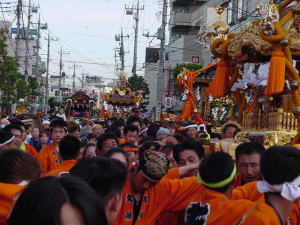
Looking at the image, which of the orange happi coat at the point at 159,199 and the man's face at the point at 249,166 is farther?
the man's face at the point at 249,166

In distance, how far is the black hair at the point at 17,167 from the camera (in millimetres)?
3689

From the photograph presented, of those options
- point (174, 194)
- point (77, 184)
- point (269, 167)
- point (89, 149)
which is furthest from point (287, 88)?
point (77, 184)

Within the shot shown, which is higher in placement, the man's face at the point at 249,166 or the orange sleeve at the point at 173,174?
the man's face at the point at 249,166

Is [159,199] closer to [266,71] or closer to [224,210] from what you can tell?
[224,210]

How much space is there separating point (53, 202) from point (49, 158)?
4.92m

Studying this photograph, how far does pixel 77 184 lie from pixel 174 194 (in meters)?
2.22

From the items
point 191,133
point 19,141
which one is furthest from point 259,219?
point 191,133

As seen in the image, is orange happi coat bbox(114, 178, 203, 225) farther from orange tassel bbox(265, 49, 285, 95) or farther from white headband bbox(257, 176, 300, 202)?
orange tassel bbox(265, 49, 285, 95)

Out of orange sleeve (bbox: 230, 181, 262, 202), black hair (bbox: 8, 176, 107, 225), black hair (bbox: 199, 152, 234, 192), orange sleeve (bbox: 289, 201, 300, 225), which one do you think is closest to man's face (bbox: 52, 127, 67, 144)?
orange sleeve (bbox: 230, 181, 262, 202)

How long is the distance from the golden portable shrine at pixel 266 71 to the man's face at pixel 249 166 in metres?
3.35

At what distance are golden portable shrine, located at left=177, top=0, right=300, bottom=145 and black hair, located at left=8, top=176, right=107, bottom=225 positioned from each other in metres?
6.36

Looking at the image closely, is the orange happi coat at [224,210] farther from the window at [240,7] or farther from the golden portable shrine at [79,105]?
the golden portable shrine at [79,105]

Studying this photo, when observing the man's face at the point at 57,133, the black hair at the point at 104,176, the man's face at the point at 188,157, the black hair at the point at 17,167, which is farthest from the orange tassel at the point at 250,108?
the black hair at the point at 104,176

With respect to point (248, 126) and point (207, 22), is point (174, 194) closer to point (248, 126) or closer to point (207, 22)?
point (248, 126)
